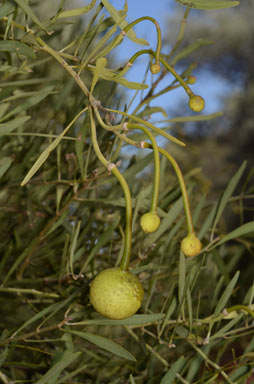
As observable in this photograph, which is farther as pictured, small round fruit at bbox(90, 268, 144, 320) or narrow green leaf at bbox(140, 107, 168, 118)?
narrow green leaf at bbox(140, 107, 168, 118)

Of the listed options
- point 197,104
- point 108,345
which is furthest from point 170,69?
point 108,345

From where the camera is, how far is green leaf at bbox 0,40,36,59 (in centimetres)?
17

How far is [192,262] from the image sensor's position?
0.88ft

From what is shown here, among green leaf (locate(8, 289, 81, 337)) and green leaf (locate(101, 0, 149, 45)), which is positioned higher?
green leaf (locate(101, 0, 149, 45))

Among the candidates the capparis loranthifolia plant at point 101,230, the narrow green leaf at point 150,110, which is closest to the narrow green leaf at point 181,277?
the capparis loranthifolia plant at point 101,230

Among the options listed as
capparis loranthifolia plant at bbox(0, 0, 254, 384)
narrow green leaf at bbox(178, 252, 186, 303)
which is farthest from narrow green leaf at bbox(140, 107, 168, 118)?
narrow green leaf at bbox(178, 252, 186, 303)

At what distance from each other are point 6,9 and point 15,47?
0.01 meters

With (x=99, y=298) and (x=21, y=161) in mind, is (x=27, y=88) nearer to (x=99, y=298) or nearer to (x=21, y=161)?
(x=21, y=161)

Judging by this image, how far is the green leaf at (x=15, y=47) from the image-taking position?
17 cm

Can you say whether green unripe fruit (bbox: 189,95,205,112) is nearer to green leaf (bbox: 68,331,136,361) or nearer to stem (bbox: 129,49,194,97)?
stem (bbox: 129,49,194,97)

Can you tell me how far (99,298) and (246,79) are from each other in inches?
175

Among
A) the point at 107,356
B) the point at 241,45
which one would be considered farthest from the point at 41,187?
the point at 241,45

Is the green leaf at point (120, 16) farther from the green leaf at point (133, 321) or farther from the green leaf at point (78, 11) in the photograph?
the green leaf at point (133, 321)

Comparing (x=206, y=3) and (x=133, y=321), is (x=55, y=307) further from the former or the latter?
(x=206, y=3)
